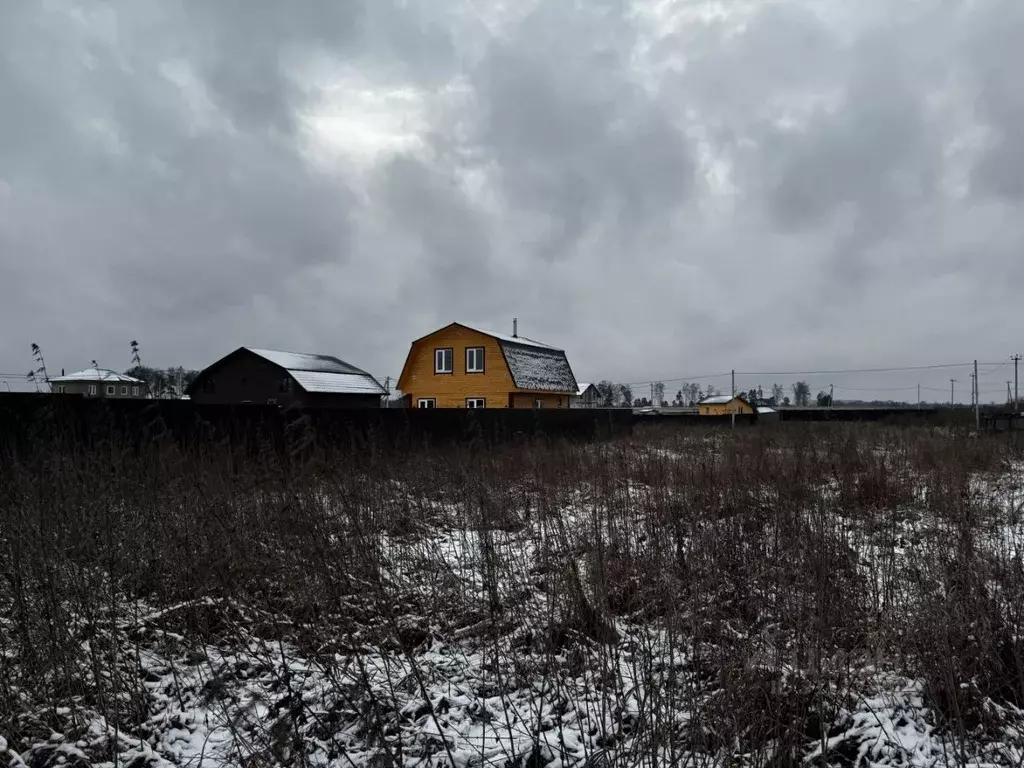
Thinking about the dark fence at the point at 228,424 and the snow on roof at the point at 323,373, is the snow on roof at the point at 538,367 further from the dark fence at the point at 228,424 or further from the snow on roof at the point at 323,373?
the dark fence at the point at 228,424

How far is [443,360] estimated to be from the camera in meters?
28.9

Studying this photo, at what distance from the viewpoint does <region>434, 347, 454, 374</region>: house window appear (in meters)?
28.7

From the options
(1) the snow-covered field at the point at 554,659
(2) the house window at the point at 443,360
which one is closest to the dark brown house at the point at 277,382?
(2) the house window at the point at 443,360

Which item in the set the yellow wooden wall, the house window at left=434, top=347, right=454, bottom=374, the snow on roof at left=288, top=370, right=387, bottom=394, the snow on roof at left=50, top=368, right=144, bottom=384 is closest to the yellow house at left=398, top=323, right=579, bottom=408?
the house window at left=434, top=347, right=454, bottom=374

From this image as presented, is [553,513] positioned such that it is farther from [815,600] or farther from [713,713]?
[713,713]

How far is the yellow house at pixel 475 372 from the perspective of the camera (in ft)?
90.0

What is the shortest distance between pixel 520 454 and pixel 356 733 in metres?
8.52

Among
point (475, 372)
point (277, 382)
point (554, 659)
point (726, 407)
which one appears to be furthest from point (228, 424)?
point (726, 407)

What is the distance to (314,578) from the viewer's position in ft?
12.2

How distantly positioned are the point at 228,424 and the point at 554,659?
350 inches

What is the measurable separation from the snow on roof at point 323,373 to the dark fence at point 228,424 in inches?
600

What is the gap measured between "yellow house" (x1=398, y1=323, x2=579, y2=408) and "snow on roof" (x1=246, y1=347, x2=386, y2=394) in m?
2.57

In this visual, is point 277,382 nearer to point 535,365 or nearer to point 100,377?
point 535,365

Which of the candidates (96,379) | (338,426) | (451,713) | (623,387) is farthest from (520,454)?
(623,387)
